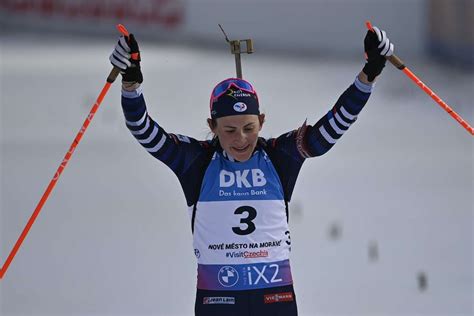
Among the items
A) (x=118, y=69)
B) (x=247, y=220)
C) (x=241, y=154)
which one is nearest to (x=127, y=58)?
(x=118, y=69)

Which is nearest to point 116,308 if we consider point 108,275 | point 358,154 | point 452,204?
point 108,275

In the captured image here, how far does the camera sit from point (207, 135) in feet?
12.7

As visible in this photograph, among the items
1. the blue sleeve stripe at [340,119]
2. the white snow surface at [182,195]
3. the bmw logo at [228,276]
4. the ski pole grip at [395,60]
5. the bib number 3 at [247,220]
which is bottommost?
the bmw logo at [228,276]

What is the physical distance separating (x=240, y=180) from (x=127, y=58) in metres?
0.58

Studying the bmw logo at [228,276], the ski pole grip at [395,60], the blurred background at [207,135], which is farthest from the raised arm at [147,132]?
the blurred background at [207,135]

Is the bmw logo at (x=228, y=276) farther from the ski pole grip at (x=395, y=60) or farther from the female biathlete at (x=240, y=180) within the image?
the ski pole grip at (x=395, y=60)

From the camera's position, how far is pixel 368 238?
23.0 ft

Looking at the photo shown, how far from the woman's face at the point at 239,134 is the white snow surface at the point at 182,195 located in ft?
6.96

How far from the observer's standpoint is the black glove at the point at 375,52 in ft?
11.5

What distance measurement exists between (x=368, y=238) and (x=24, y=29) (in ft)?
37.7

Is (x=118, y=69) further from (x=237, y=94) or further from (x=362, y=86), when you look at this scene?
(x=362, y=86)

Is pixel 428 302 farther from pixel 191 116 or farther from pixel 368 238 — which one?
pixel 191 116

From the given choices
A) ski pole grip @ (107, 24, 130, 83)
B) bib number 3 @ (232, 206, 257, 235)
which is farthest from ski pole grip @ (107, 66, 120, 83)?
bib number 3 @ (232, 206, 257, 235)

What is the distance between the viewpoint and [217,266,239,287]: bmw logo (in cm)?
344
